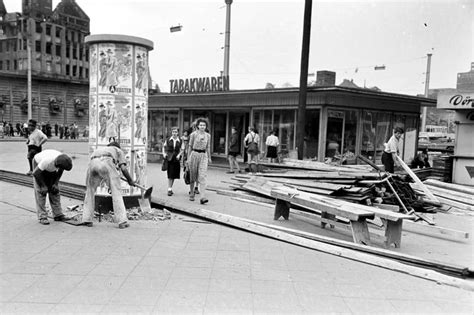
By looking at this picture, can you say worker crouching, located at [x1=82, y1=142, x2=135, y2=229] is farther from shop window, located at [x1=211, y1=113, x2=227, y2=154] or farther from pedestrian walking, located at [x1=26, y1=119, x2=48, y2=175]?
shop window, located at [x1=211, y1=113, x2=227, y2=154]

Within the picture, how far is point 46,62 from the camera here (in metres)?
76.0

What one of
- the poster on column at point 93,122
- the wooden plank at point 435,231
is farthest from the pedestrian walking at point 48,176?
the wooden plank at point 435,231

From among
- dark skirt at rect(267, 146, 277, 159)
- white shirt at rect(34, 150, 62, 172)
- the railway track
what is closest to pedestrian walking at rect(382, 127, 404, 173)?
dark skirt at rect(267, 146, 277, 159)

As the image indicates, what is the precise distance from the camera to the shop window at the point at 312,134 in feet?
50.1

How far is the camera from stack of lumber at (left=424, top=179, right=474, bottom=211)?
31.8 feet

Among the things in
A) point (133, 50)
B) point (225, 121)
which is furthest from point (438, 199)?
point (225, 121)

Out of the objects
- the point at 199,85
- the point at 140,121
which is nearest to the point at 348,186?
the point at 140,121

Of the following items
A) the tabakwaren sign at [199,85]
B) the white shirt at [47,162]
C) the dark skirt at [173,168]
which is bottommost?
the dark skirt at [173,168]

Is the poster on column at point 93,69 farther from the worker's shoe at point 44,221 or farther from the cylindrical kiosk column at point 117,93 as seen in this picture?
the worker's shoe at point 44,221

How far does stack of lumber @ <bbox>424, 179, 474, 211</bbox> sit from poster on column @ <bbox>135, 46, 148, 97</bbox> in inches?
290

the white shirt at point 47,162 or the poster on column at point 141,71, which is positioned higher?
the poster on column at point 141,71

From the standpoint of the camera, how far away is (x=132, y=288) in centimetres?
444

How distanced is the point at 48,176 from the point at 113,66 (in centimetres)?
241

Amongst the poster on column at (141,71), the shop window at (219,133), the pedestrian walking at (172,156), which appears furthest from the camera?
the shop window at (219,133)
